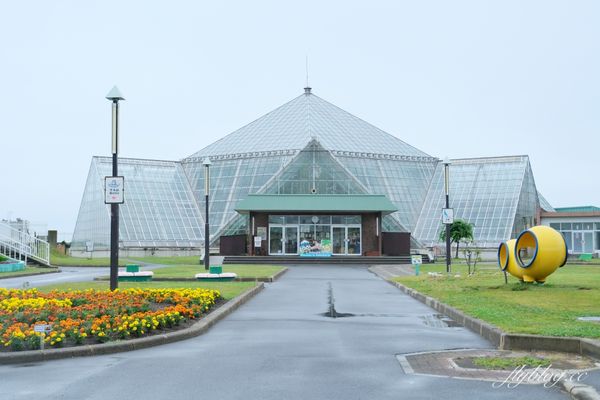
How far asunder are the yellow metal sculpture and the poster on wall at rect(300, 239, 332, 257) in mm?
30665

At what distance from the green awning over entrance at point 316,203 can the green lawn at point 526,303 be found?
26.5 meters

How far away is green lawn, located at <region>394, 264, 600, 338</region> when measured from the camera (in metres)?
12.0

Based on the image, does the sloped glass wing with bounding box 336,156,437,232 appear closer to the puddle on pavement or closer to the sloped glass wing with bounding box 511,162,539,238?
the sloped glass wing with bounding box 511,162,539,238

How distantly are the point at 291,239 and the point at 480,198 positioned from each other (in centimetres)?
1703

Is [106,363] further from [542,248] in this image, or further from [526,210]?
[526,210]

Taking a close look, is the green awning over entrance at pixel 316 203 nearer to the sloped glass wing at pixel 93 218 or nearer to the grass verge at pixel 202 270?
the sloped glass wing at pixel 93 218

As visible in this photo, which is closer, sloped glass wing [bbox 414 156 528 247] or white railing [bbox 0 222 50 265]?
white railing [bbox 0 222 50 265]

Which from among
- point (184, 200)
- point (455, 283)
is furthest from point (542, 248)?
point (184, 200)

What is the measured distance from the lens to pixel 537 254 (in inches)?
878

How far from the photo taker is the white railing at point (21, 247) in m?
43.6

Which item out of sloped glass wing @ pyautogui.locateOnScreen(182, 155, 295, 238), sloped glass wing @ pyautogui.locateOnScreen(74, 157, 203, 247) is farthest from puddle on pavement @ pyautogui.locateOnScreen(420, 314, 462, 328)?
sloped glass wing @ pyautogui.locateOnScreen(74, 157, 203, 247)

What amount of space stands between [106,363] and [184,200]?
5481 centimetres

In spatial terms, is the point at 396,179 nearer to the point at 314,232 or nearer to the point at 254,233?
the point at 314,232

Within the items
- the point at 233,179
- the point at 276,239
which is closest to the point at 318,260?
the point at 276,239
